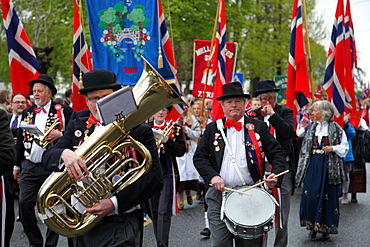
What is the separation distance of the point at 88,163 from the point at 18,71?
493 centimetres

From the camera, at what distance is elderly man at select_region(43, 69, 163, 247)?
364 cm

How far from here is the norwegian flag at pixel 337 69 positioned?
383 inches

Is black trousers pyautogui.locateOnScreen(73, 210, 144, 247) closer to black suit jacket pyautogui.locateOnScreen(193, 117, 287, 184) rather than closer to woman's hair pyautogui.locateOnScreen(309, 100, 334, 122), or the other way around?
black suit jacket pyautogui.locateOnScreen(193, 117, 287, 184)

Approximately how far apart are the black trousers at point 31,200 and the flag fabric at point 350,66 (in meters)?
6.40

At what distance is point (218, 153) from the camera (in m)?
5.06

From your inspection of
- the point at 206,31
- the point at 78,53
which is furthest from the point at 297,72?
the point at 206,31

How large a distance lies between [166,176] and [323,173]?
2363 millimetres

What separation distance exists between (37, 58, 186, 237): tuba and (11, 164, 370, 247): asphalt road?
3.79 meters

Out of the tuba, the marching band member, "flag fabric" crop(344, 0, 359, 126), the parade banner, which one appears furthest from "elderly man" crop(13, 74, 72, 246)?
the parade banner

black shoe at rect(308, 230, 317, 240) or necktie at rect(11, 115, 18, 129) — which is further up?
necktie at rect(11, 115, 18, 129)

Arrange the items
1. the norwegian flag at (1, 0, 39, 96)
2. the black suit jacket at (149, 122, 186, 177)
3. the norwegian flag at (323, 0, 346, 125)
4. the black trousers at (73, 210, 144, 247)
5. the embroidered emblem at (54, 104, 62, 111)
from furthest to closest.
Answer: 1. the norwegian flag at (323, 0, 346, 125)
2. the norwegian flag at (1, 0, 39, 96)
3. the black suit jacket at (149, 122, 186, 177)
4. the embroidered emblem at (54, 104, 62, 111)
5. the black trousers at (73, 210, 144, 247)

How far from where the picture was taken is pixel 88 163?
3475 mm

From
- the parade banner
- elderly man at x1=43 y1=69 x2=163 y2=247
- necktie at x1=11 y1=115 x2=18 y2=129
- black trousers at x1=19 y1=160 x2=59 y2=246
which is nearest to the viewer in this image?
elderly man at x1=43 y1=69 x2=163 y2=247

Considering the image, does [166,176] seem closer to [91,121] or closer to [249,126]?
[249,126]
